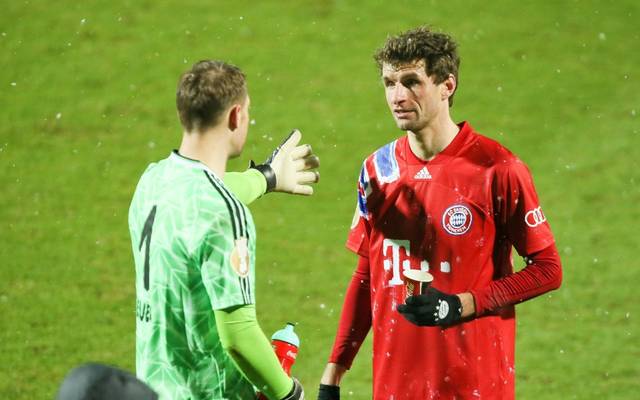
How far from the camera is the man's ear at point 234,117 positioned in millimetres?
3582

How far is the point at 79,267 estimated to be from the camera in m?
9.83

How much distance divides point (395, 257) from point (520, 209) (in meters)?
0.55

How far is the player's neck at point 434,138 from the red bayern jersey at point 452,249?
0.04m

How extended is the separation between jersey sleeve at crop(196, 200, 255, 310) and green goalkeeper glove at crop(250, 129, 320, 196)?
0.86 meters

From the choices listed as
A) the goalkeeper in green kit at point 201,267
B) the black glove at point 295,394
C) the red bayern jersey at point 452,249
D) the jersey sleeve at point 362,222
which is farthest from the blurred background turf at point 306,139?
the goalkeeper in green kit at point 201,267

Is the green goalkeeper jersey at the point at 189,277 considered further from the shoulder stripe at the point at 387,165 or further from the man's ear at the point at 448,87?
the man's ear at the point at 448,87

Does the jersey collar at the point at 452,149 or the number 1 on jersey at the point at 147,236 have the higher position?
the jersey collar at the point at 452,149

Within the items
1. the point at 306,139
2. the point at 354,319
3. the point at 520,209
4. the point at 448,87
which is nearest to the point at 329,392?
the point at 354,319

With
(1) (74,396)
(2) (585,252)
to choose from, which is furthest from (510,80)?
(1) (74,396)

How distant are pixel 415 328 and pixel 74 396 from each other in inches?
79.1

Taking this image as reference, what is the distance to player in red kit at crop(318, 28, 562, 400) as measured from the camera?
13.4 ft

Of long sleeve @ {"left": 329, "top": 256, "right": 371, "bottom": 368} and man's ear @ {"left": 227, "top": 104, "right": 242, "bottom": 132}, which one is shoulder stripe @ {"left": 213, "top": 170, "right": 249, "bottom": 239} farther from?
long sleeve @ {"left": 329, "top": 256, "right": 371, "bottom": 368}

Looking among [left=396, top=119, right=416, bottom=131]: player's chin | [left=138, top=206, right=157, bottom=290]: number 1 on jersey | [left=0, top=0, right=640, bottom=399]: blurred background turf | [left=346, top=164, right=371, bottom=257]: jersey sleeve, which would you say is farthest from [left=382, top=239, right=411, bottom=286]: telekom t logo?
[left=0, top=0, right=640, bottom=399]: blurred background turf

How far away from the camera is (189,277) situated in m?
3.40
